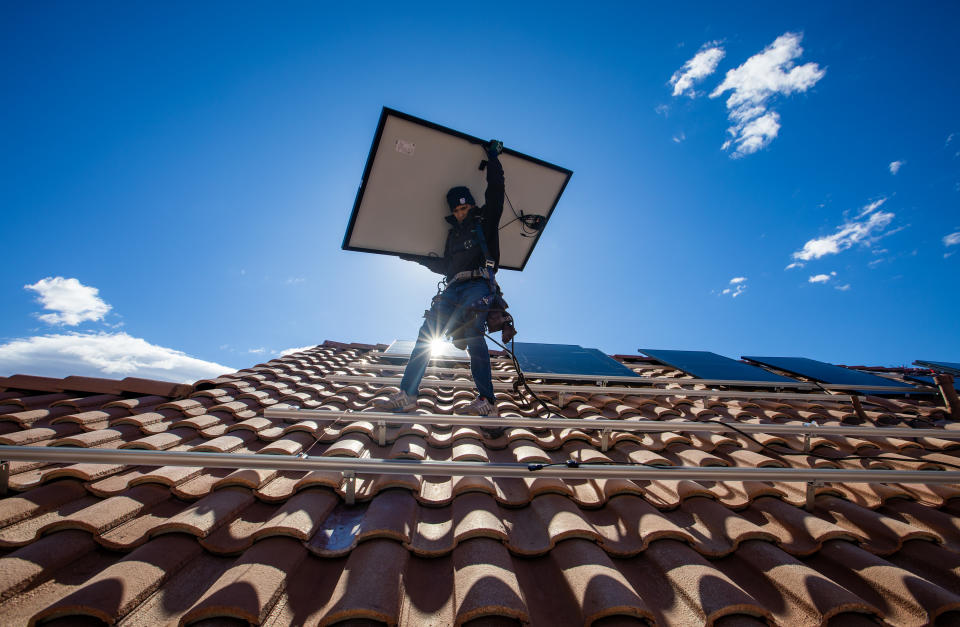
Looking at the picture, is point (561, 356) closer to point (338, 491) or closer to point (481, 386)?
point (481, 386)

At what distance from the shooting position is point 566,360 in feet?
16.1

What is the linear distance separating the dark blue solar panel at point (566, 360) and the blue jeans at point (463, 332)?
1311mm

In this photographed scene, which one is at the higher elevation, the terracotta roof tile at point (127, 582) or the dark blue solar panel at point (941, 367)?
the dark blue solar panel at point (941, 367)

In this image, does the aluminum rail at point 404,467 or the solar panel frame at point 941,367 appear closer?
the aluminum rail at point 404,467

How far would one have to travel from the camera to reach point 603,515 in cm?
181

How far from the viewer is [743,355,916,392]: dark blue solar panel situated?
4.67 meters

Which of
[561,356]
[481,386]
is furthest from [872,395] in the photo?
[481,386]

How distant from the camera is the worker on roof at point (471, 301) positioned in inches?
119

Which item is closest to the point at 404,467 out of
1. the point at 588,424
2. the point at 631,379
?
the point at 588,424

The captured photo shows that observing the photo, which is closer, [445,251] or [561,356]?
[445,251]

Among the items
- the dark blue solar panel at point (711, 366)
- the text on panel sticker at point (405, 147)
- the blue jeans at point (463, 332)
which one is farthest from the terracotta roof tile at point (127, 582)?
the dark blue solar panel at point (711, 366)

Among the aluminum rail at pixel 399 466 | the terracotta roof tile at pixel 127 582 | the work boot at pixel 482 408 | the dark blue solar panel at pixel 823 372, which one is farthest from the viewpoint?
the dark blue solar panel at pixel 823 372

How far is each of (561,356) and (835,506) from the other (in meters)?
3.28

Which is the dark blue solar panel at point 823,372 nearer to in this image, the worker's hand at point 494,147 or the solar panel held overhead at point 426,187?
the solar panel held overhead at point 426,187
